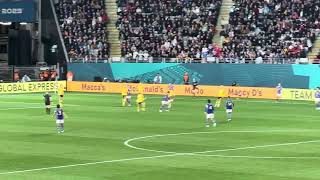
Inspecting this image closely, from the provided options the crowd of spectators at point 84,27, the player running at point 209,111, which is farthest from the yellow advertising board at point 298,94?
the player running at point 209,111

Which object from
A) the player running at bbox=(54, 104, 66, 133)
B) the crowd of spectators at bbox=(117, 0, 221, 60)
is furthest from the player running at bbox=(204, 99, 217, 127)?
the crowd of spectators at bbox=(117, 0, 221, 60)

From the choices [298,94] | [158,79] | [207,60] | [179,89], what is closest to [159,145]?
[298,94]

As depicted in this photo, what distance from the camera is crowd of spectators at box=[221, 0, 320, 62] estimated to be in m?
69.2

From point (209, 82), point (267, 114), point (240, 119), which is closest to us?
point (240, 119)

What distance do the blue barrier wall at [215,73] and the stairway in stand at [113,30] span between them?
3.15 metres

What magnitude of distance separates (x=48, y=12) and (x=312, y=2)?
93.3 feet

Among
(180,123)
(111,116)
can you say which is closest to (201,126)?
(180,123)

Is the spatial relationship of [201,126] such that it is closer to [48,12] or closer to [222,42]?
[222,42]

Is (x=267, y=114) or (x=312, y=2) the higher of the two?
(x=312, y=2)

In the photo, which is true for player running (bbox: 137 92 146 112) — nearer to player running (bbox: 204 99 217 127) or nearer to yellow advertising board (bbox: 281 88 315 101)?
player running (bbox: 204 99 217 127)

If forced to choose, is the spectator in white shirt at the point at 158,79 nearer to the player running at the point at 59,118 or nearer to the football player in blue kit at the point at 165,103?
the football player in blue kit at the point at 165,103

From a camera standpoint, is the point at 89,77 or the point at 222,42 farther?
the point at 89,77

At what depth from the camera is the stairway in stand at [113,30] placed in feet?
269

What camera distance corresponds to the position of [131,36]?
79688 mm
